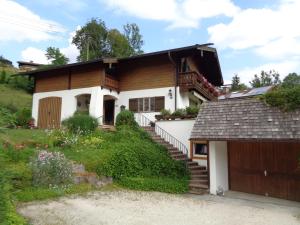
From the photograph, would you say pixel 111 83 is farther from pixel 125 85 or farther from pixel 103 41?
pixel 103 41

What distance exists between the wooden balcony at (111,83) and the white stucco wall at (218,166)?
10715 mm

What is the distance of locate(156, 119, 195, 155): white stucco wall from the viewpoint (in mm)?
16469

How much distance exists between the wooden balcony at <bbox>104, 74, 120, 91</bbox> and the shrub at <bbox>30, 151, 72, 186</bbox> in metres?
10.8

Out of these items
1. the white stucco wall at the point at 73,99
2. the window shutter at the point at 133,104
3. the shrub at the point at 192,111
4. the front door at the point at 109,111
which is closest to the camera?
the shrub at the point at 192,111

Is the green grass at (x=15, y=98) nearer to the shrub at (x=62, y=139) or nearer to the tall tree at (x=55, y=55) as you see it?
the tall tree at (x=55, y=55)

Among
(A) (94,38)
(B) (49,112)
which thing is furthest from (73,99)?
(A) (94,38)

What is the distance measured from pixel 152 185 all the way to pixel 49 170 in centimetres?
413

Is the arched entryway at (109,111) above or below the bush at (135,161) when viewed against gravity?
above

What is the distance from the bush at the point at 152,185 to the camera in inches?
476

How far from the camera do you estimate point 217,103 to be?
13453 mm

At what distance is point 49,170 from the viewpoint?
10.5 meters

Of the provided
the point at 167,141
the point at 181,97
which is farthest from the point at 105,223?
the point at 181,97

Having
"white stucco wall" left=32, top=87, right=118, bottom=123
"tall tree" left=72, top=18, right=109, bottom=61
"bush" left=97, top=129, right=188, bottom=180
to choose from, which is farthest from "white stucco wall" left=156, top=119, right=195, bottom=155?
"tall tree" left=72, top=18, right=109, bottom=61

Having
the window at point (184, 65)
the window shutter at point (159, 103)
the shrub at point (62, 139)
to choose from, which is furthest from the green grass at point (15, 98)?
the window at point (184, 65)
